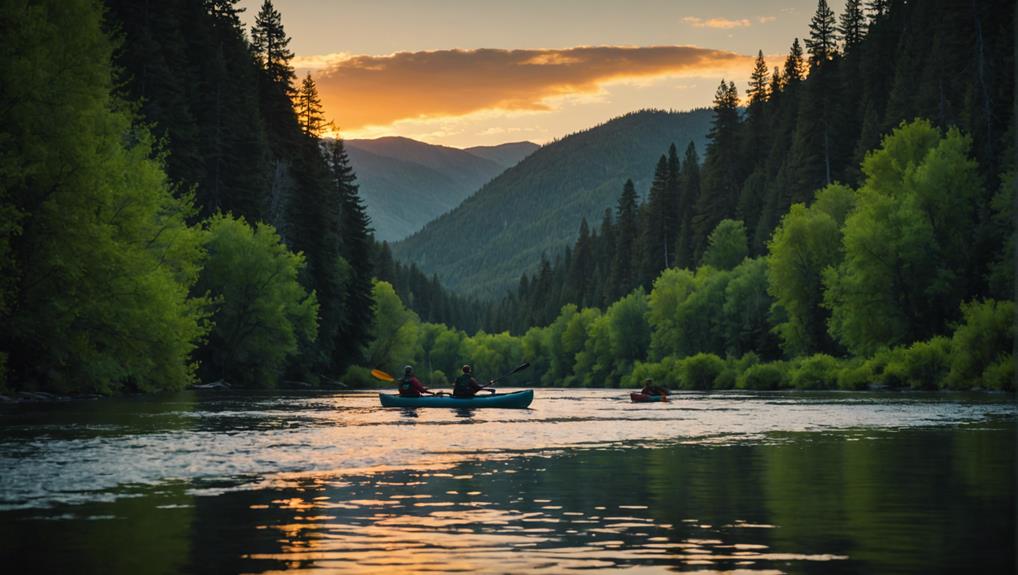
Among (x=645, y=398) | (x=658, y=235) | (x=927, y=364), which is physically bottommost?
(x=645, y=398)

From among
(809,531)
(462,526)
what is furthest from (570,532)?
(809,531)

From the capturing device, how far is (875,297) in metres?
70.8

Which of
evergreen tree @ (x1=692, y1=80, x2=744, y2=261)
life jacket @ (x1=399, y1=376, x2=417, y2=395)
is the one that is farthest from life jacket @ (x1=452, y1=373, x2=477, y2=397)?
evergreen tree @ (x1=692, y1=80, x2=744, y2=261)

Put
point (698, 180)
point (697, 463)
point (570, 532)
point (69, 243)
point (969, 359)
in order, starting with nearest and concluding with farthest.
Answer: point (570, 532) < point (697, 463) < point (69, 243) < point (969, 359) < point (698, 180)

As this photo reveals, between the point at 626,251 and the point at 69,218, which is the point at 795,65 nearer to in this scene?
the point at 626,251

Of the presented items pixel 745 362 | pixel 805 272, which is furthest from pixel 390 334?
pixel 805 272

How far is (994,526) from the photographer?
13.3m

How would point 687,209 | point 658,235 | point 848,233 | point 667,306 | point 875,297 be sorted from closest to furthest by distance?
point 875,297 < point 848,233 < point 667,306 < point 687,209 < point 658,235

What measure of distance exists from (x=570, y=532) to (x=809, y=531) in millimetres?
Answer: 2571

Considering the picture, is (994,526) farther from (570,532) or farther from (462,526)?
(462,526)

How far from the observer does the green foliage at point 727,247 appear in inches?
5064

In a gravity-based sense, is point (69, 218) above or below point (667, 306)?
below

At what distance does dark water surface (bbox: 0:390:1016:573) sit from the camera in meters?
11.3

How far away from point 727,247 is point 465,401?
284ft
